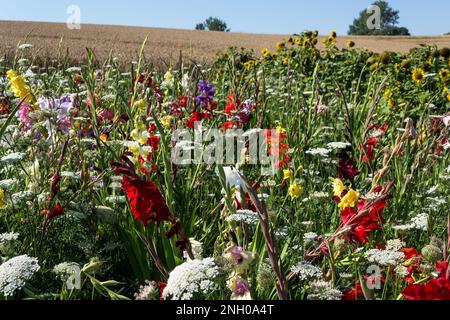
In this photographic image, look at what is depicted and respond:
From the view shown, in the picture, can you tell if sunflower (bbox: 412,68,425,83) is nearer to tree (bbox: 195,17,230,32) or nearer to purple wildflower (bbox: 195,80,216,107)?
purple wildflower (bbox: 195,80,216,107)

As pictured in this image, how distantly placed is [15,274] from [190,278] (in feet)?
1.58

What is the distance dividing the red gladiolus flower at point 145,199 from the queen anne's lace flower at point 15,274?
0.30 meters

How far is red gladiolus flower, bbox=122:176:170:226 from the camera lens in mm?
1458

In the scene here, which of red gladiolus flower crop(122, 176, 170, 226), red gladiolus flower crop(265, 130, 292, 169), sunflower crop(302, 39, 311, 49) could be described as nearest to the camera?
red gladiolus flower crop(122, 176, 170, 226)

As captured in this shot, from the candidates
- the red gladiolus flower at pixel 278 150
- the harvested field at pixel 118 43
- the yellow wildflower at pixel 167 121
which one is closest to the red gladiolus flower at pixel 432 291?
the red gladiolus flower at pixel 278 150

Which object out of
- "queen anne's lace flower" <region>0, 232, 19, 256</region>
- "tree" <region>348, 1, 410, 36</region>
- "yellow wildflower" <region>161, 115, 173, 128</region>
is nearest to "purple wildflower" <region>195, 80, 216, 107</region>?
"yellow wildflower" <region>161, 115, 173, 128</region>

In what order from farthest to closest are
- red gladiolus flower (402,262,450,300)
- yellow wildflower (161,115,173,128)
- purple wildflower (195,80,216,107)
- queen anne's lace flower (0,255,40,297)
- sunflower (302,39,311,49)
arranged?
sunflower (302,39,311,49), purple wildflower (195,80,216,107), yellow wildflower (161,115,173,128), queen anne's lace flower (0,255,40,297), red gladiolus flower (402,262,450,300)

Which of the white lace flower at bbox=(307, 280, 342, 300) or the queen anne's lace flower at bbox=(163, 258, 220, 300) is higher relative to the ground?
the queen anne's lace flower at bbox=(163, 258, 220, 300)

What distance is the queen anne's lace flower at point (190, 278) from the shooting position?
117cm

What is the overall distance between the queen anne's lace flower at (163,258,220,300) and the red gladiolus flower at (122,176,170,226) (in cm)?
29

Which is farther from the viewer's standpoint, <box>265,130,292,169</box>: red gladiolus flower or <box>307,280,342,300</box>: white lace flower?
<box>265,130,292,169</box>: red gladiolus flower

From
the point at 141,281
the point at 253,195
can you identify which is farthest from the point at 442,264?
the point at 141,281

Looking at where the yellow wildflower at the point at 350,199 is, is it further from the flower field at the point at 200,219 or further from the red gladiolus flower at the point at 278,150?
the red gladiolus flower at the point at 278,150

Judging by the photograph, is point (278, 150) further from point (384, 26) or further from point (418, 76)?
point (384, 26)
